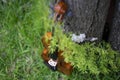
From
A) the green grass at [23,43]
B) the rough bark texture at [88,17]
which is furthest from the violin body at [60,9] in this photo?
the green grass at [23,43]

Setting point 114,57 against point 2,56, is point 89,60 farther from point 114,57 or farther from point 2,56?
point 2,56

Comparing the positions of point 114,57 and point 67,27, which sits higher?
point 67,27

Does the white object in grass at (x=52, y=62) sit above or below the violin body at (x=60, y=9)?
below

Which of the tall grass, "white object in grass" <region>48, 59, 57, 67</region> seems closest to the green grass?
the tall grass

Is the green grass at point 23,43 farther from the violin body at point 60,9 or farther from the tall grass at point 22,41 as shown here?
the violin body at point 60,9

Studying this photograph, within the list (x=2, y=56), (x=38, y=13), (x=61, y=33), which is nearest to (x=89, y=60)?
(x=61, y=33)

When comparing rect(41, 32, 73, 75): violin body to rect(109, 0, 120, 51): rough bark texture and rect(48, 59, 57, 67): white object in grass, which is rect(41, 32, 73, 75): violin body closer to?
rect(48, 59, 57, 67): white object in grass
